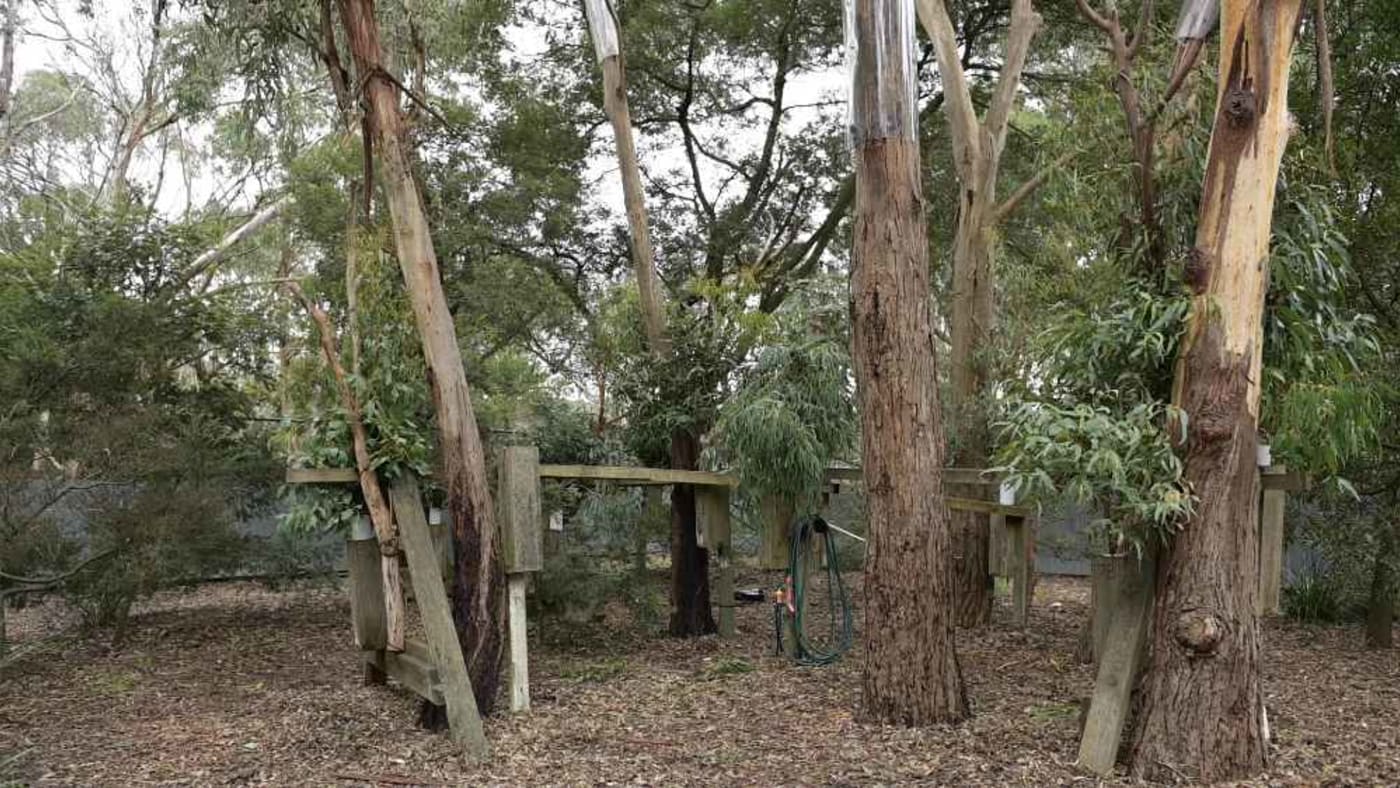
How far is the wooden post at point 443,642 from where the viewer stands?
5.45 metres

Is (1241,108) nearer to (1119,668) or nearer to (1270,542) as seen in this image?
(1270,542)

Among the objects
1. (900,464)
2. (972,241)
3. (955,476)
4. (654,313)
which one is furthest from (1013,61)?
(900,464)

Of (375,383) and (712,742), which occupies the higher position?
(375,383)

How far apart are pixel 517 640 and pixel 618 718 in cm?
70

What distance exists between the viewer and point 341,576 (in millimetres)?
10148

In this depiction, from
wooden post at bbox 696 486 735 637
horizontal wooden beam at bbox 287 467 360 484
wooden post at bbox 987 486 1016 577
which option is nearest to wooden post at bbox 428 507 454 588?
horizontal wooden beam at bbox 287 467 360 484

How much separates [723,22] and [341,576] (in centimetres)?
659

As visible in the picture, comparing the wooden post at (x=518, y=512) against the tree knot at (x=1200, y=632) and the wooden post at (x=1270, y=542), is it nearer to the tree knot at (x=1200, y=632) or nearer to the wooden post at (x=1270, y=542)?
the tree knot at (x=1200, y=632)

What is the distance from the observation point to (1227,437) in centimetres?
457

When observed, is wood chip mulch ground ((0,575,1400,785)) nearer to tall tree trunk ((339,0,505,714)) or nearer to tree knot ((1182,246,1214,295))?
tall tree trunk ((339,0,505,714))

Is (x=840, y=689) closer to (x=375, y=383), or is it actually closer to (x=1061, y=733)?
(x=1061, y=733)

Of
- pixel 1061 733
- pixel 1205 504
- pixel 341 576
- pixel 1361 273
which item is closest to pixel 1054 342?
pixel 1205 504

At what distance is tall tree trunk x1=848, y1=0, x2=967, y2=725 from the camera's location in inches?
219

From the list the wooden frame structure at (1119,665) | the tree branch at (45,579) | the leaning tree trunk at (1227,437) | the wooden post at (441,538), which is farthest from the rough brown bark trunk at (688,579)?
the leaning tree trunk at (1227,437)
